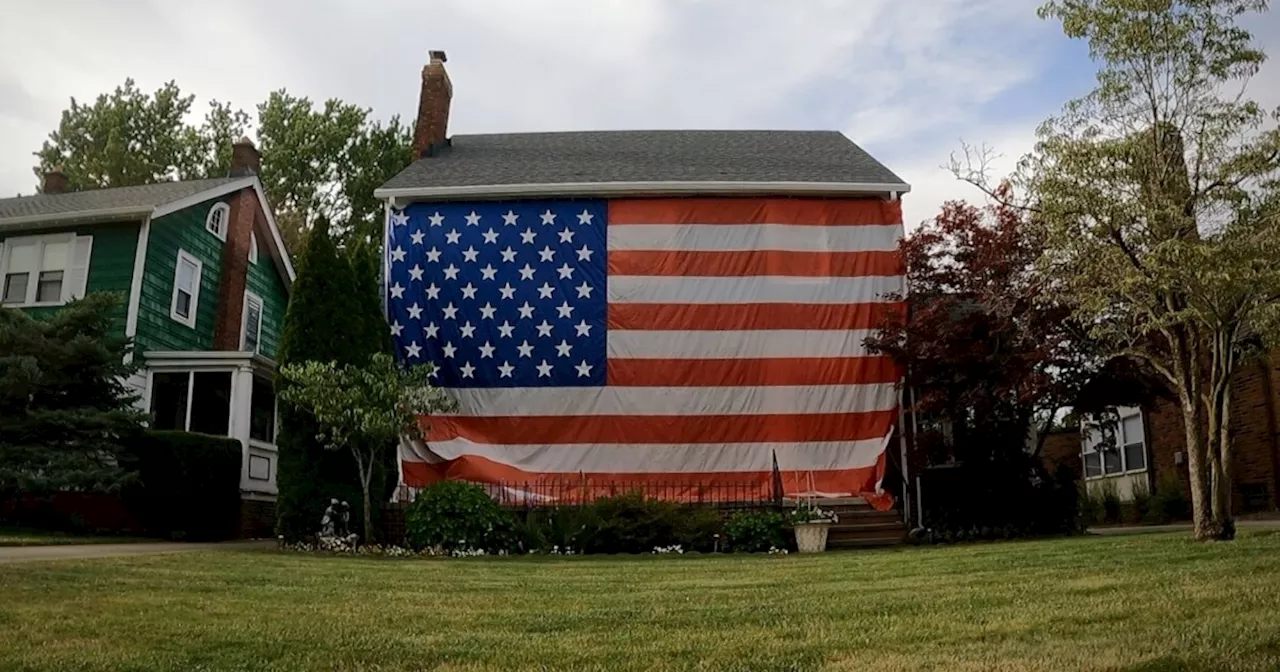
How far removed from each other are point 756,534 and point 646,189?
6.04m

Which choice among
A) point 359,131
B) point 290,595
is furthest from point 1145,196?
point 359,131

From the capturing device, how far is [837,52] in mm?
13172

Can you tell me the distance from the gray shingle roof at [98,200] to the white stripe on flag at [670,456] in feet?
25.2

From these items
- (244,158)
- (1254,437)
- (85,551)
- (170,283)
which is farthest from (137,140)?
(1254,437)

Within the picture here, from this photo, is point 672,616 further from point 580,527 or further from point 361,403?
point 361,403

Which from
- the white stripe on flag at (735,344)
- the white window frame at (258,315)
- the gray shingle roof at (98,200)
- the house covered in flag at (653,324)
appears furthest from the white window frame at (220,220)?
the white stripe on flag at (735,344)

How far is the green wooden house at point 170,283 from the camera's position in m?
17.6

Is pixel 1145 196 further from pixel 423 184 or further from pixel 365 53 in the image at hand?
pixel 365 53

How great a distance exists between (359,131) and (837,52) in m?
25.5

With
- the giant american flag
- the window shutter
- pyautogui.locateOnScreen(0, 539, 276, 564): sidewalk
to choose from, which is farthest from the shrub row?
the window shutter

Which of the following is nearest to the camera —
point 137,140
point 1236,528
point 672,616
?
point 672,616

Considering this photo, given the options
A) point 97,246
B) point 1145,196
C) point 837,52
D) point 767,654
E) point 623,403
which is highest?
point 837,52

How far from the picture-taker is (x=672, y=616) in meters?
5.68

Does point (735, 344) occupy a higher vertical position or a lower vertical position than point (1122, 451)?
higher
